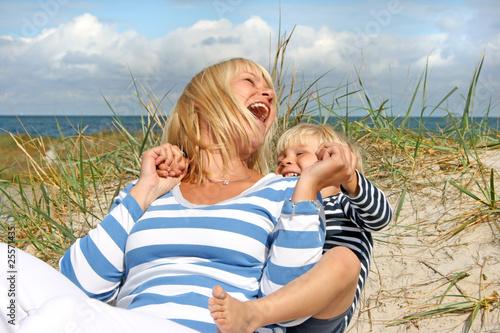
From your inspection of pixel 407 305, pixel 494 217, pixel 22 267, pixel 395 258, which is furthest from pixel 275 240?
pixel 494 217

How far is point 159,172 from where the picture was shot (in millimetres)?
1796

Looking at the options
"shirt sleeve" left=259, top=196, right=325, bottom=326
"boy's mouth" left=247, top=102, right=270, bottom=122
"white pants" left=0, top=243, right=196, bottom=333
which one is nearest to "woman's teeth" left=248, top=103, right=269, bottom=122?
"boy's mouth" left=247, top=102, right=270, bottom=122

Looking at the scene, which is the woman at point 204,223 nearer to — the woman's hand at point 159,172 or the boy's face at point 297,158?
the woman's hand at point 159,172

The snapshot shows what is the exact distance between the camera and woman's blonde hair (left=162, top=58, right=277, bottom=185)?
1.79 metres

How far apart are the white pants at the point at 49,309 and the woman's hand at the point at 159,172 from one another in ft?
1.62

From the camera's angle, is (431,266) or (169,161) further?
(431,266)

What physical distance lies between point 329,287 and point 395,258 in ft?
3.97

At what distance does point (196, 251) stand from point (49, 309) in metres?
0.53

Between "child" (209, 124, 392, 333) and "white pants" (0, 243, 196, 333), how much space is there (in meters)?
0.16

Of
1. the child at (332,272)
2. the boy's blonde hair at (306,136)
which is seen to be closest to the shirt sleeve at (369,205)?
the child at (332,272)

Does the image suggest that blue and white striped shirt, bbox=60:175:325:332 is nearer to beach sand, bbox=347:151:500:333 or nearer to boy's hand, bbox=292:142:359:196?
boy's hand, bbox=292:142:359:196

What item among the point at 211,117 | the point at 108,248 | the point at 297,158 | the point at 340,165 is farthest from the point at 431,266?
the point at 108,248

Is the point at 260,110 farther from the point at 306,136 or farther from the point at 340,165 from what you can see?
the point at 340,165

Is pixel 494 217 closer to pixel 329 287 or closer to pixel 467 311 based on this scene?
pixel 467 311
